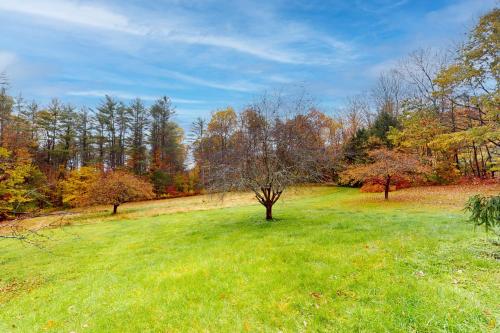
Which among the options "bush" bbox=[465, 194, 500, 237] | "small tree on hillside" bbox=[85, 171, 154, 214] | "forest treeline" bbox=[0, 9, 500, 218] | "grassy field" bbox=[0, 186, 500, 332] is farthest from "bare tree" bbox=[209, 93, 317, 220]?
"small tree on hillside" bbox=[85, 171, 154, 214]

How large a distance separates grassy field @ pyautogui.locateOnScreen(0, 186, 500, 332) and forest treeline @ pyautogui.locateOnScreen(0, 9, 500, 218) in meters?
2.57

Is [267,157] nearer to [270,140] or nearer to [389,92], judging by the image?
[270,140]

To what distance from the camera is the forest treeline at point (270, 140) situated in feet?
38.3

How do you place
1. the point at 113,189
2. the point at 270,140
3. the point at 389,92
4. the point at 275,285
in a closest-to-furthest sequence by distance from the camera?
the point at 275,285
the point at 270,140
the point at 113,189
the point at 389,92

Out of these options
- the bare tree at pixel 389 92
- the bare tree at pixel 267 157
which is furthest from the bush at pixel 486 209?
the bare tree at pixel 389 92

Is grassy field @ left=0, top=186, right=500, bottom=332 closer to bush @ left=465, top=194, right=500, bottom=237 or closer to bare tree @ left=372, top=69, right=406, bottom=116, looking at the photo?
bush @ left=465, top=194, right=500, bottom=237

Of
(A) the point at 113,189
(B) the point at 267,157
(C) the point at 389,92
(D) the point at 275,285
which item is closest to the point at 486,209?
(D) the point at 275,285

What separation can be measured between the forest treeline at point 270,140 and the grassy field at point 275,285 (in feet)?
8.42

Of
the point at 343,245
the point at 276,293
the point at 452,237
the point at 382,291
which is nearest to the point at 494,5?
the point at 452,237

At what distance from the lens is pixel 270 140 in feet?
37.6

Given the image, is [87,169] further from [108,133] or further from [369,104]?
[369,104]

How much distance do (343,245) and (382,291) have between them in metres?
2.82

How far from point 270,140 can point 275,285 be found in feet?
23.9

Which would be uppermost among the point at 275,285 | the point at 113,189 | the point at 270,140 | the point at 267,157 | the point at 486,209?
the point at 270,140
